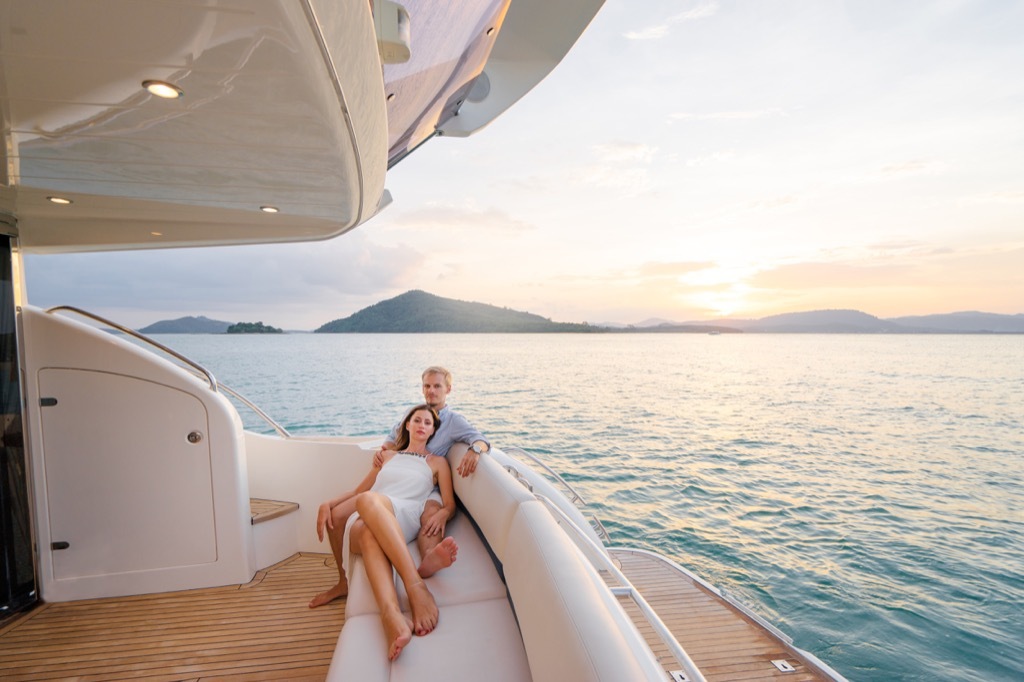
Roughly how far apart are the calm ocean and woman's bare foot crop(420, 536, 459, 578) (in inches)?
149

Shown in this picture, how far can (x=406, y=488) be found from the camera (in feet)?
7.19

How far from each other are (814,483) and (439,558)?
9547 mm

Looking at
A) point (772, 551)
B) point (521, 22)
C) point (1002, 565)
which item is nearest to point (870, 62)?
point (1002, 565)

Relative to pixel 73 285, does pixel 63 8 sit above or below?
below

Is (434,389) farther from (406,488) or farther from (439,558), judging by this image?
(439,558)

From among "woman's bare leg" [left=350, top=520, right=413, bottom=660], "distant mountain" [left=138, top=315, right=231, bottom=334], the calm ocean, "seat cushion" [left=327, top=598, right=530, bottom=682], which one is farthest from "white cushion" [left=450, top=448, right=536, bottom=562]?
"distant mountain" [left=138, top=315, right=231, bottom=334]

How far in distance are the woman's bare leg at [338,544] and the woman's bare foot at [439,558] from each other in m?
0.57

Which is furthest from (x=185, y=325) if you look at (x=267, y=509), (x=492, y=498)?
(x=492, y=498)

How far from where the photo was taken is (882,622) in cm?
455

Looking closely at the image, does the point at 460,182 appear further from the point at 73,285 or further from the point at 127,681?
the point at 73,285

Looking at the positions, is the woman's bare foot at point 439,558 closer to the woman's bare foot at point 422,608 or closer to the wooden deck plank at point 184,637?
the woman's bare foot at point 422,608

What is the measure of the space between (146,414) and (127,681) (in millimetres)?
1134

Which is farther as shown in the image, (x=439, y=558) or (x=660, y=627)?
(x=439, y=558)

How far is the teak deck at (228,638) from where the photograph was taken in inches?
75.7
